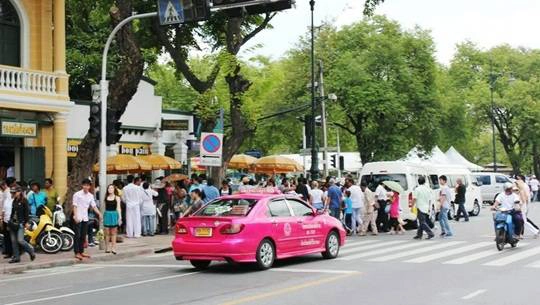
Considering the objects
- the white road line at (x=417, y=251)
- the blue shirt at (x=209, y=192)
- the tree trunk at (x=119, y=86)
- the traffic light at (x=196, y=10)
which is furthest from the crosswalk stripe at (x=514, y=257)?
the tree trunk at (x=119, y=86)

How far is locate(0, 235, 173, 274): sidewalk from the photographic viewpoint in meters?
15.1

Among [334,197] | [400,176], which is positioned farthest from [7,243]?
[400,176]

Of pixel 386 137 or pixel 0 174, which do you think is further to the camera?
pixel 386 137

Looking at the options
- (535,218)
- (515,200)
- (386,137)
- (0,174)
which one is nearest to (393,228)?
(515,200)

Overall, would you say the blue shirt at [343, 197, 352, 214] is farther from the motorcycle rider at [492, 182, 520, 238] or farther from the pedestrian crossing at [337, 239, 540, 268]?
the motorcycle rider at [492, 182, 520, 238]

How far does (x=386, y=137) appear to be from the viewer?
40844 mm

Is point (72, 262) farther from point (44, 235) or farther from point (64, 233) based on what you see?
point (64, 233)

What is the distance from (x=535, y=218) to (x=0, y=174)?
20.2 metres

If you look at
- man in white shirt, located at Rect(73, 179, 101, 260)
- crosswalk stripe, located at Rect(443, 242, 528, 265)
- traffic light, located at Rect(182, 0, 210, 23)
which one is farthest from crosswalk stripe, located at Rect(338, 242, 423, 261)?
traffic light, located at Rect(182, 0, 210, 23)

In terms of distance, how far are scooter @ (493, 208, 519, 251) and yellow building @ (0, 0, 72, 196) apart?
45.4 feet

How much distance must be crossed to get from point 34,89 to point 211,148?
20.9 feet

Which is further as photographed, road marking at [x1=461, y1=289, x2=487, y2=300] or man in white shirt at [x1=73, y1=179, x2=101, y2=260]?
man in white shirt at [x1=73, y1=179, x2=101, y2=260]

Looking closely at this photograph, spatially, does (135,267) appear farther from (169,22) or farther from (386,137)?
(386,137)

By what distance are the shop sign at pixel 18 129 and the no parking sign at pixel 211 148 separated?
231 inches
